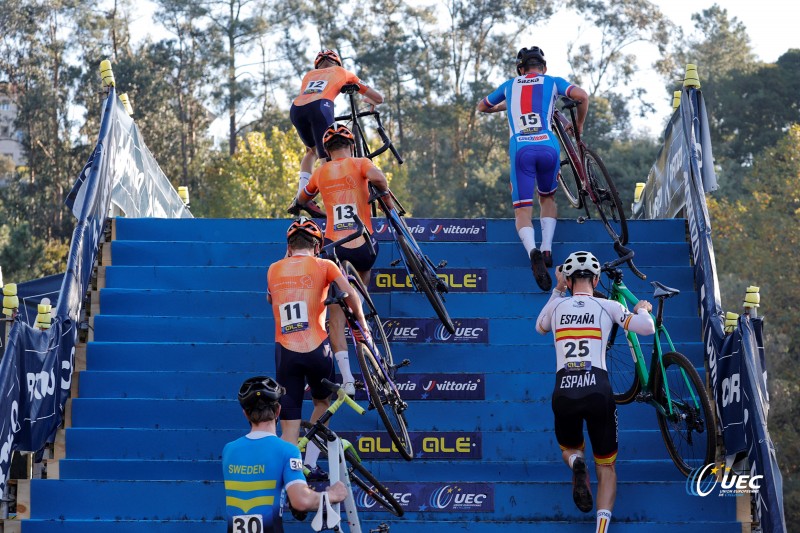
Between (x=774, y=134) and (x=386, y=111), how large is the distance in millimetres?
18370

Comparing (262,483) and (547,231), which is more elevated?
(547,231)

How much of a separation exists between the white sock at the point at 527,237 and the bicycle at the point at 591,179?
651 millimetres

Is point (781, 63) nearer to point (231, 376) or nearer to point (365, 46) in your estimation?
point (365, 46)

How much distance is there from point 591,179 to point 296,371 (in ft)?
14.7

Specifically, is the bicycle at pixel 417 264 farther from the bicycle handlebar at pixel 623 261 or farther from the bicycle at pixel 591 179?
the bicycle at pixel 591 179

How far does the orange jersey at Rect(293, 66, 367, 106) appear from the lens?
12.2 metres

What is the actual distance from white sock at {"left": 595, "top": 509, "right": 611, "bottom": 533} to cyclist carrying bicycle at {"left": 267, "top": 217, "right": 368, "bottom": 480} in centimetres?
194

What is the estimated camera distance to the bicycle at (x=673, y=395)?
28.2 ft

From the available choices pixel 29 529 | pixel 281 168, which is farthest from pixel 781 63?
pixel 29 529

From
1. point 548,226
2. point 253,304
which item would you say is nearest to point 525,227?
point 548,226

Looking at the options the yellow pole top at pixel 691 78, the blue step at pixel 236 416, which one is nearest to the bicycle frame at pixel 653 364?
the blue step at pixel 236 416

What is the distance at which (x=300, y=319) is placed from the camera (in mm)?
8711

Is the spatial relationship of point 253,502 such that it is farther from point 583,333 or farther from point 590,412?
point 583,333

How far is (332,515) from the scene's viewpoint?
21.8 ft
